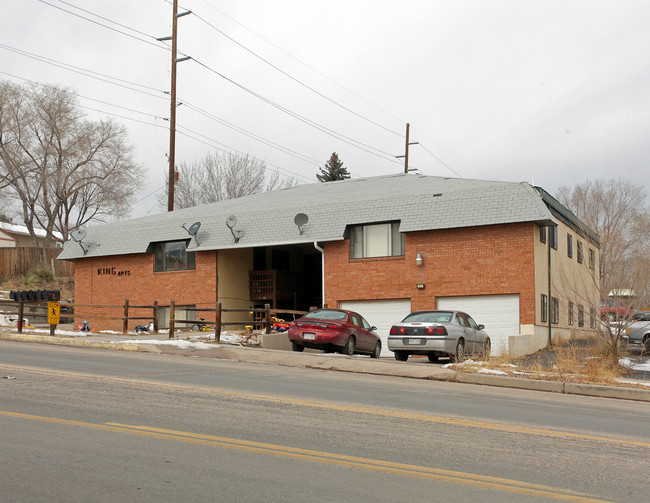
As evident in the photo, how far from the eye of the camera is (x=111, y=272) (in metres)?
34.1

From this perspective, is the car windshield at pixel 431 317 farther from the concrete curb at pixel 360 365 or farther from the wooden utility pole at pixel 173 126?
A: the wooden utility pole at pixel 173 126

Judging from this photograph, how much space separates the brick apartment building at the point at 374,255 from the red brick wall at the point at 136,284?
0.06 meters

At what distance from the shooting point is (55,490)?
5520mm

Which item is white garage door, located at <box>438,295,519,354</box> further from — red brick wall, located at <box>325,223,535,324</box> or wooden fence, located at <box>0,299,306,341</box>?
wooden fence, located at <box>0,299,306,341</box>

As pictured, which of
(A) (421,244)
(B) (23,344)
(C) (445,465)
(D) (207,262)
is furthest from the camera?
(D) (207,262)

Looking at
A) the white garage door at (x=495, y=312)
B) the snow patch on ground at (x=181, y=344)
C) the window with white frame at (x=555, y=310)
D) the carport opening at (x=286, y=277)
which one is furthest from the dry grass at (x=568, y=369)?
the carport opening at (x=286, y=277)

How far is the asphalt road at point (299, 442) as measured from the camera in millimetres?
5781

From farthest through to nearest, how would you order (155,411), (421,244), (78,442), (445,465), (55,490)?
(421,244)
(155,411)
(78,442)
(445,465)
(55,490)

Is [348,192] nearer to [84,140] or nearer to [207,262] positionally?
[207,262]

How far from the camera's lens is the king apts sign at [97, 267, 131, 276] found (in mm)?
33603

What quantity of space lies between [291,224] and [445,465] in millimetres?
22854

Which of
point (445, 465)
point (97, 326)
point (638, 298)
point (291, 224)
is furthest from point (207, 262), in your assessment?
point (445, 465)

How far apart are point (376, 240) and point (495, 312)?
540cm

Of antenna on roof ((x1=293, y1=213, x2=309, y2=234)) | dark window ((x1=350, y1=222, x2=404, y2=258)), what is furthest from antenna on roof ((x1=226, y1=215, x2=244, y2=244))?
dark window ((x1=350, y1=222, x2=404, y2=258))
